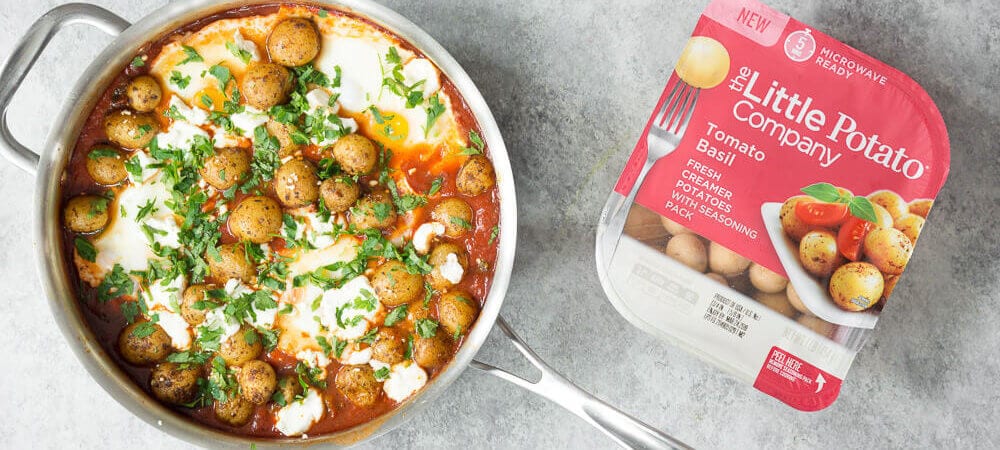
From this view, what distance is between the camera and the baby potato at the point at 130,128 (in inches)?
93.4

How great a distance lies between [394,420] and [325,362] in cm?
33

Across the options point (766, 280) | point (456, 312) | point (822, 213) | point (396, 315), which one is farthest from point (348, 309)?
point (822, 213)

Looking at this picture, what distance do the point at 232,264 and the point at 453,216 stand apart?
2.62ft

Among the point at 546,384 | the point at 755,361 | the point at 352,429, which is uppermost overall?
the point at 755,361

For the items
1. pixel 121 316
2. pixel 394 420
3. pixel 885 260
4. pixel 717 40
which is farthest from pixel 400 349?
pixel 885 260

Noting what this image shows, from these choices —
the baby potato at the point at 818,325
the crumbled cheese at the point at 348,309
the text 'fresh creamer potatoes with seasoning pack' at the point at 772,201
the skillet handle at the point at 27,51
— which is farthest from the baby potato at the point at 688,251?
Result: the skillet handle at the point at 27,51

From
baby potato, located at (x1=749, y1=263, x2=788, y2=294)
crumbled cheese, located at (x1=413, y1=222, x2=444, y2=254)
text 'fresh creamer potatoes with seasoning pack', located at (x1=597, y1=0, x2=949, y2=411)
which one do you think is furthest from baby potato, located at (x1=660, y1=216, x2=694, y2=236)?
crumbled cheese, located at (x1=413, y1=222, x2=444, y2=254)

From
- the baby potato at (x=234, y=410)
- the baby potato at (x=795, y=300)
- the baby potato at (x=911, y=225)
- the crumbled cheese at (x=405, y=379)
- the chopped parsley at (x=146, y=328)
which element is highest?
the baby potato at (x=911, y=225)

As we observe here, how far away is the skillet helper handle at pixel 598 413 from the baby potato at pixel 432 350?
0.58 ft

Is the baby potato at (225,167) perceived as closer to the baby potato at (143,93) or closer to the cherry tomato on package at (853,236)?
the baby potato at (143,93)

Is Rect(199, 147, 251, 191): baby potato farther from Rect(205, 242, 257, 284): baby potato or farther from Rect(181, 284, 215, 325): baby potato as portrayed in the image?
Rect(181, 284, 215, 325): baby potato

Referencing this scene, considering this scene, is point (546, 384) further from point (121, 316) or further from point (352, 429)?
point (121, 316)

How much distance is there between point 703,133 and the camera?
8.23 feet

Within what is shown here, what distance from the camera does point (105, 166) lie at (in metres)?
2.38
